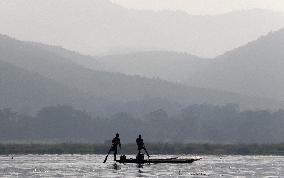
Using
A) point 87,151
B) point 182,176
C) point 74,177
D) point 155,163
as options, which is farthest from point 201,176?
point 87,151

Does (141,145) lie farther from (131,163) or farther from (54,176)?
(54,176)

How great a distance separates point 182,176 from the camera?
178ft

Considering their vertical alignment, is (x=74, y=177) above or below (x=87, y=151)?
below

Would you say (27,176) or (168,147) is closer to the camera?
(27,176)

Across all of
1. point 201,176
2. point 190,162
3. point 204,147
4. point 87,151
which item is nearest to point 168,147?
point 204,147

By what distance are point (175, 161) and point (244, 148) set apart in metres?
70.8

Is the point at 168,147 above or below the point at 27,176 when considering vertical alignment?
above

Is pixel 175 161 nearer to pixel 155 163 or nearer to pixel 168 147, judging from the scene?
pixel 155 163

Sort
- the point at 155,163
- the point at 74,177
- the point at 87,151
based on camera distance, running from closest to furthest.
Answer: the point at 74,177, the point at 155,163, the point at 87,151

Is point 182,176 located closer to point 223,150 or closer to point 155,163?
point 155,163

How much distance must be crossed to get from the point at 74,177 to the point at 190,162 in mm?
25540

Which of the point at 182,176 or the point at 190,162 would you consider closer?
the point at 182,176

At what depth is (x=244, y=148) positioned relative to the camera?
14325 centimetres

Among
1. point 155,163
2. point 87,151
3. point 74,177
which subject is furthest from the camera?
point 87,151
